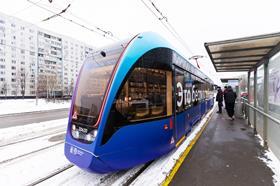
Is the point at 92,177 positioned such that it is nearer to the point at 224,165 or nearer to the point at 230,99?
the point at 224,165

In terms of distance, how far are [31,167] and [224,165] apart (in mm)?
4330

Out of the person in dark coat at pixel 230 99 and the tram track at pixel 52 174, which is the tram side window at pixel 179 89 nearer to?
the tram track at pixel 52 174

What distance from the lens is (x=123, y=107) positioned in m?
2.92

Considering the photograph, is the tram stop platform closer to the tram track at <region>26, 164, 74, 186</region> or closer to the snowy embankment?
the tram track at <region>26, 164, 74, 186</region>

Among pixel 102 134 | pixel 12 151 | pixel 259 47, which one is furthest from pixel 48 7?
pixel 259 47

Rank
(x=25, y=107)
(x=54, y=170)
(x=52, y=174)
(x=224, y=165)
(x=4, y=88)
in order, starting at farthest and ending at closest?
(x=4, y=88) → (x=25, y=107) → (x=224, y=165) → (x=54, y=170) → (x=52, y=174)

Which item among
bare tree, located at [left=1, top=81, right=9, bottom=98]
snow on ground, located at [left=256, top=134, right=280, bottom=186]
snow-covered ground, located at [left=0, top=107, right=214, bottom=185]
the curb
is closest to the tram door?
the curb

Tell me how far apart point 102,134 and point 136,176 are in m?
1.26

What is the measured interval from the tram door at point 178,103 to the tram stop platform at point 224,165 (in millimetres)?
674

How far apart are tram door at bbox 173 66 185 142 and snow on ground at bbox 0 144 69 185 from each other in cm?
283

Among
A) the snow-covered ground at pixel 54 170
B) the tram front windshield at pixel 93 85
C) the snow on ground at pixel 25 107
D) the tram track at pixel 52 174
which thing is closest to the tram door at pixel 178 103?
the snow-covered ground at pixel 54 170

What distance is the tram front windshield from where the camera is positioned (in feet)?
9.60

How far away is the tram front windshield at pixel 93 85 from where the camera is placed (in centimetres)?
293

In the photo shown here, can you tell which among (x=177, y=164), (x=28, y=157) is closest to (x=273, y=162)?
(x=177, y=164)
